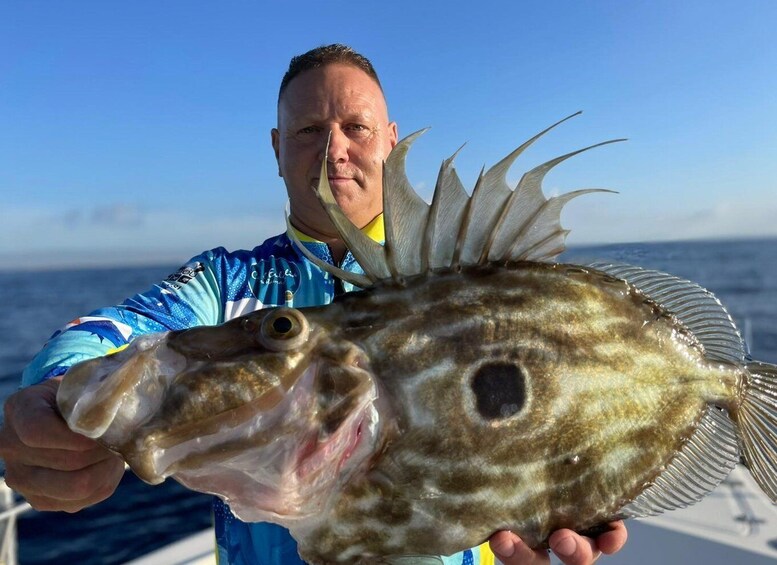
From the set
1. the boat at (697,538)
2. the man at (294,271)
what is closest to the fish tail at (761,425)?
the man at (294,271)

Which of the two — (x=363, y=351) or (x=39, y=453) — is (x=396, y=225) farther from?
(x=39, y=453)

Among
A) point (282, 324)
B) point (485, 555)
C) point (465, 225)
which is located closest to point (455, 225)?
point (465, 225)

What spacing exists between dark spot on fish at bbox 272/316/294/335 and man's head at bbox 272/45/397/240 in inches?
63.5

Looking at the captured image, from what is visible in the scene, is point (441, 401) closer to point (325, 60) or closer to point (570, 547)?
point (570, 547)

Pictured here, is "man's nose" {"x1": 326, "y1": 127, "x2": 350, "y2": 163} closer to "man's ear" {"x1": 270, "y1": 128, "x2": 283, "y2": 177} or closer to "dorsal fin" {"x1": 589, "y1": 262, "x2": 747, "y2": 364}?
"man's ear" {"x1": 270, "y1": 128, "x2": 283, "y2": 177}

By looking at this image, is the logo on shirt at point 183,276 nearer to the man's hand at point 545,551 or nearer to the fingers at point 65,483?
the fingers at point 65,483

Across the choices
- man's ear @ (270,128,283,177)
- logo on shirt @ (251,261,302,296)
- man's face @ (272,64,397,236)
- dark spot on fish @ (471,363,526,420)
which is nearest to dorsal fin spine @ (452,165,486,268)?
dark spot on fish @ (471,363,526,420)

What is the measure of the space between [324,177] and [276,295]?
1.38 meters

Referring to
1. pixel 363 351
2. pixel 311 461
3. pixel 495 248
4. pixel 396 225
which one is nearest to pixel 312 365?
pixel 363 351

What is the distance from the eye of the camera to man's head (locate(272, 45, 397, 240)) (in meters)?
3.12

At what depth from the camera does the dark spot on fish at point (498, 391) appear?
5.55ft

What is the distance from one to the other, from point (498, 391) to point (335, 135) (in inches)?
74.6

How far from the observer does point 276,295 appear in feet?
9.86

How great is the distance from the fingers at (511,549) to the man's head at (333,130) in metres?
1.96
